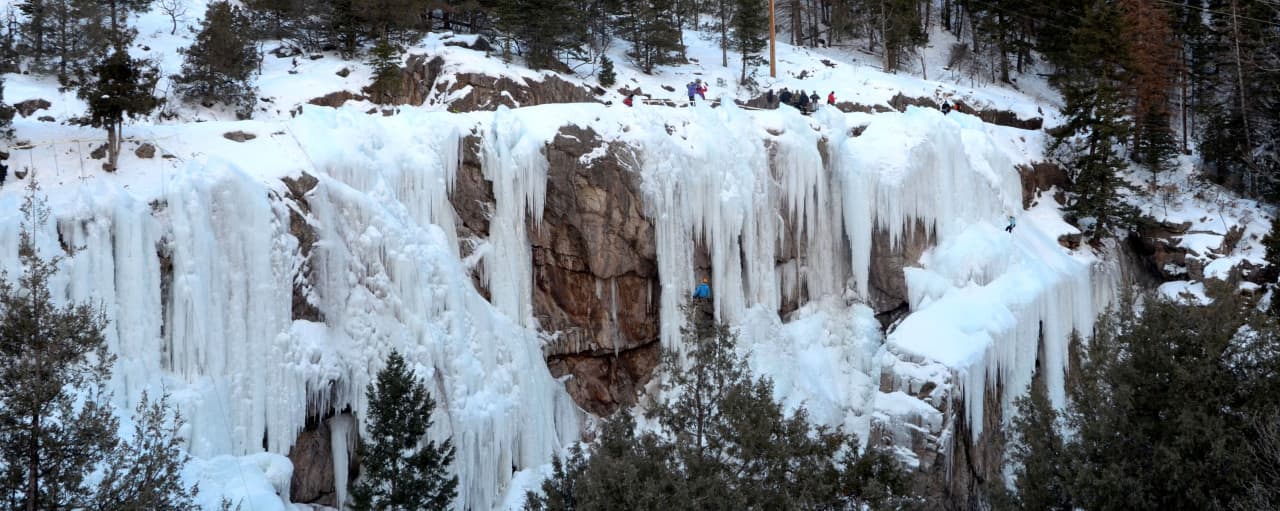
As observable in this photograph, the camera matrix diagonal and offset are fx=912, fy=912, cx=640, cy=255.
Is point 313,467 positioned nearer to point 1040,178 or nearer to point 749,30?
point 1040,178

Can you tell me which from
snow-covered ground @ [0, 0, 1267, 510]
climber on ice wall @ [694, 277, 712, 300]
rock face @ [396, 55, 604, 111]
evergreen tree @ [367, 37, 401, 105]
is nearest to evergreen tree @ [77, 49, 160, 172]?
snow-covered ground @ [0, 0, 1267, 510]

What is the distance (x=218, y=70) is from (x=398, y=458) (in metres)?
12.6

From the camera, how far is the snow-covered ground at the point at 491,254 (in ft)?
48.0

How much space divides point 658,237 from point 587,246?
1700 mm

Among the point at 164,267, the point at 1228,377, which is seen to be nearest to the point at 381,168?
the point at 164,267

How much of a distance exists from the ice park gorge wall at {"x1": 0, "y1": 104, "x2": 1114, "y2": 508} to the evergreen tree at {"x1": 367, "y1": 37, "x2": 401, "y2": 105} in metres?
4.81

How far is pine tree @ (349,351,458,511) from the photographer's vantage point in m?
13.7

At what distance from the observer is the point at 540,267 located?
19875 mm

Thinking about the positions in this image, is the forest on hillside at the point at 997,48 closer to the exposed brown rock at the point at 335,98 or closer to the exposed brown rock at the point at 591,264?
the exposed brown rock at the point at 335,98

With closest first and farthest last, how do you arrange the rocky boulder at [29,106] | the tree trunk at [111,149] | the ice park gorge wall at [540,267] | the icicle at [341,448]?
the ice park gorge wall at [540,267] → the tree trunk at [111,149] → the icicle at [341,448] → the rocky boulder at [29,106]

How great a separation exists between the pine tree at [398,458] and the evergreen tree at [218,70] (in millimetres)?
11249

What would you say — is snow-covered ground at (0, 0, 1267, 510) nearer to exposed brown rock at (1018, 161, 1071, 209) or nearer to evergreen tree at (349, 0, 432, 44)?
exposed brown rock at (1018, 161, 1071, 209)

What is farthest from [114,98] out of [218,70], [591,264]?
[591,264]

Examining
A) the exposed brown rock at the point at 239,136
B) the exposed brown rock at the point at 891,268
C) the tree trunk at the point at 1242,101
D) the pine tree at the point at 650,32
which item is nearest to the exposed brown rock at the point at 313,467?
the exposed brown rock at the point at 239,136
